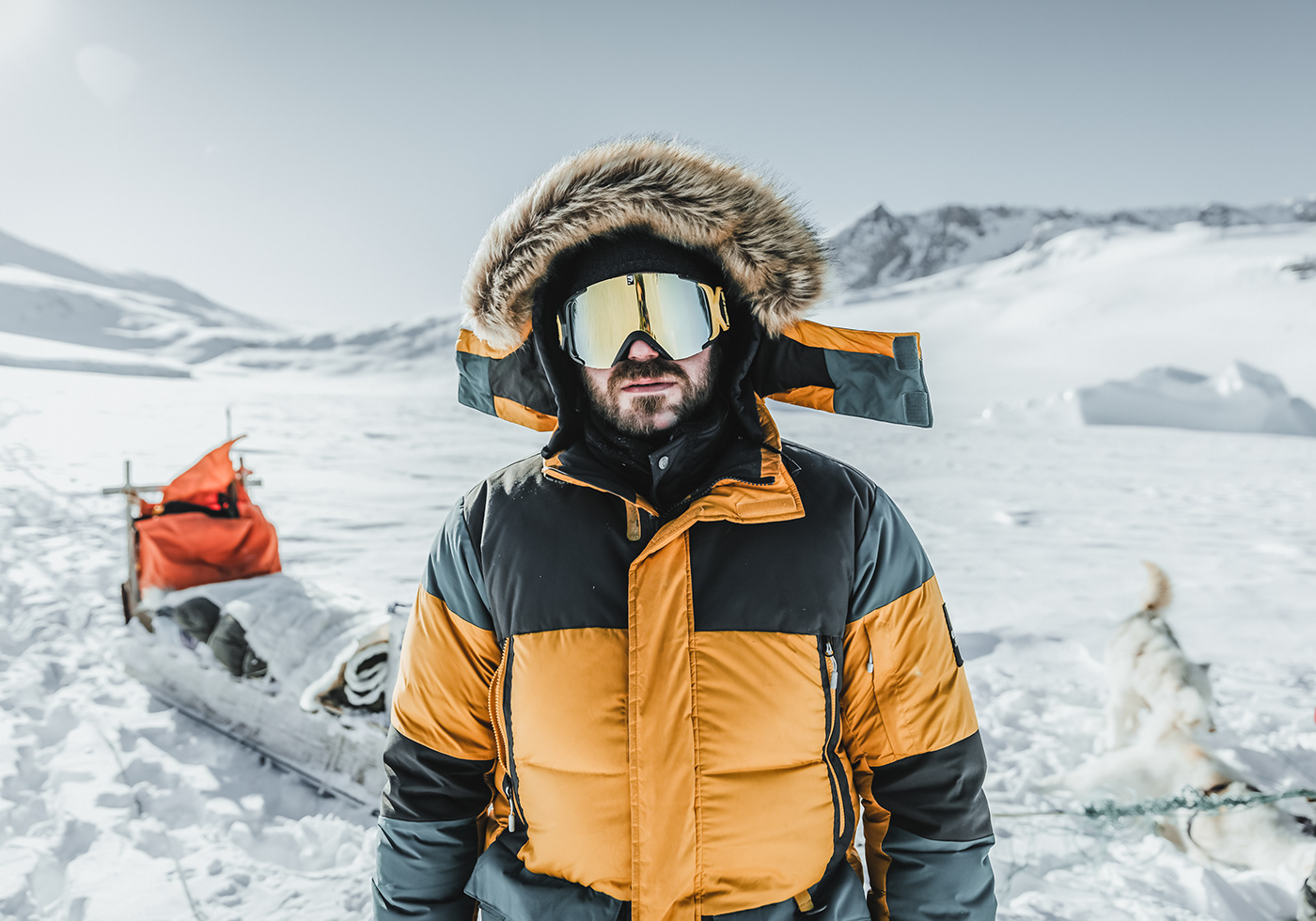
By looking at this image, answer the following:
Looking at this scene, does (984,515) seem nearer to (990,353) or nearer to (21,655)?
(21,655)

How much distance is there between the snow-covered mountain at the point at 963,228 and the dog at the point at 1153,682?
396 feet

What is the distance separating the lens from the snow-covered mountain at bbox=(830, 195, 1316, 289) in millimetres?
120375

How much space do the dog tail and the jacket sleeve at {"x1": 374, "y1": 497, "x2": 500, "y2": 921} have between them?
3.45 meters

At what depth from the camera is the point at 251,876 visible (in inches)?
95.6

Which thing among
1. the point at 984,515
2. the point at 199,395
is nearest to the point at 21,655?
the point at 984,515

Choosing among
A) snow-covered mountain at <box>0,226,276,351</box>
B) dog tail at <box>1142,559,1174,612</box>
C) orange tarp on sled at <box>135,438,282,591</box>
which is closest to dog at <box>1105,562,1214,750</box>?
dog tail at <box>1142,559,1174,612</box>

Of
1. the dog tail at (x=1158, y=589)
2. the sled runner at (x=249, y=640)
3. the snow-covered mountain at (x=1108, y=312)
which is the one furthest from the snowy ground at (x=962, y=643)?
the snow-covered mountain at (x=1108, y=312)

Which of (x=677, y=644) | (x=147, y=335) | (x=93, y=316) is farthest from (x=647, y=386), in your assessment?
(x=93, y=316)

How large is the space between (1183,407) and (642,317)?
2514 cm

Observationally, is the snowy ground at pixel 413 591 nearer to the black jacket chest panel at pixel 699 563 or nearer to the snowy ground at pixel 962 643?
the snowy ground at pixel 962 643

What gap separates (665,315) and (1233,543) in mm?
7800

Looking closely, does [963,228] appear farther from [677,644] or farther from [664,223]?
[677,644]

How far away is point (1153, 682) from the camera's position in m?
3.10

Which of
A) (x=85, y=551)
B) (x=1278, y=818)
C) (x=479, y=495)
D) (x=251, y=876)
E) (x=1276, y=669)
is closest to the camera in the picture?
(x=479, y=495)
